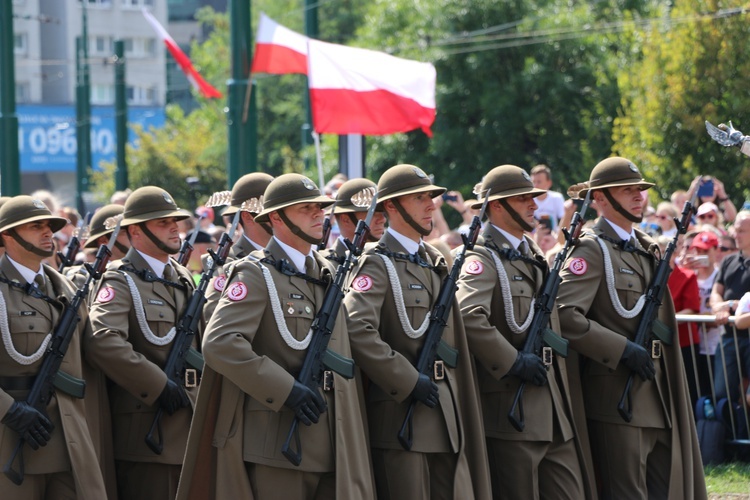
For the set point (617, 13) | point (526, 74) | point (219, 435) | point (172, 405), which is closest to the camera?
point (219, 435)

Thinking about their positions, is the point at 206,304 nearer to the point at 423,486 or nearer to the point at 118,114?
the point at 423,486

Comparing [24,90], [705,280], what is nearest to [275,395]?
[705,280]

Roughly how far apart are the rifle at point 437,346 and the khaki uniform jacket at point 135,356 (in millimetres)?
1549

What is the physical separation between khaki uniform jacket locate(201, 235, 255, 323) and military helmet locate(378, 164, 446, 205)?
3.48 feet

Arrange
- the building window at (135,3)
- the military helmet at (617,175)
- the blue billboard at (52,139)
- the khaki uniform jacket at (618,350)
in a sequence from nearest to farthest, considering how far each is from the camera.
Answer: the khaki uniform jacket at (618,350) → the military helmet at (617,175) → the blue billboard at (52,139) → the building window at (135,3)

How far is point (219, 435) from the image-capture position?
22.2 ft

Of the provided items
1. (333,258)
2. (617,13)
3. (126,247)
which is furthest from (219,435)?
(617,13)

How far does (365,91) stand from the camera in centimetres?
1477

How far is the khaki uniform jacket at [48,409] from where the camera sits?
7.19 meters

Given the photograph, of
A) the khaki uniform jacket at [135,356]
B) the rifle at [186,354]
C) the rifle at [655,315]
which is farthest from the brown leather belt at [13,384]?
the rifle at [655,315]

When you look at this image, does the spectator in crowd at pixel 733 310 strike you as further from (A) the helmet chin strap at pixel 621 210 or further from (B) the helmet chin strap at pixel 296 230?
(B) the helmet chin strap at pixel 296 230

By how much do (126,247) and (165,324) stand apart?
1.72 m

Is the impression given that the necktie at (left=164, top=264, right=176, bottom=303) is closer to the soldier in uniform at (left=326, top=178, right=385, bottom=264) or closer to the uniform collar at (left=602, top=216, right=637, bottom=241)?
the soldier in uniform at (left=326, top=178, right=385, bottom=264)

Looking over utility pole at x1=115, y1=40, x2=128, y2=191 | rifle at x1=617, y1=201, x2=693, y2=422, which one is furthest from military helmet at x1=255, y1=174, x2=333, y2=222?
utility pole at x1=115, y1=40, x2=128, y2=191
